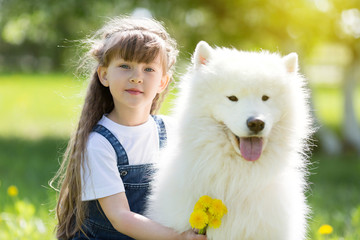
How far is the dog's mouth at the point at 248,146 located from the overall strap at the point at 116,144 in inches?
32.6

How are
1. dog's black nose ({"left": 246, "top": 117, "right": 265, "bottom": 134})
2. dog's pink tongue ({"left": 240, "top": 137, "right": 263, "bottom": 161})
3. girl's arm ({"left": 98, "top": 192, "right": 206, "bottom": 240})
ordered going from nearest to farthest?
dog's black nose ({"left": 246, "top": 117, "right": 265, "bottom": 134}), dog's pink tongue ({"left": 240, "top": 137, "right": 263, "bottom": 161}), girl's arm ({"left": 98, "top": 192, "right": 206, "bottom": 240})

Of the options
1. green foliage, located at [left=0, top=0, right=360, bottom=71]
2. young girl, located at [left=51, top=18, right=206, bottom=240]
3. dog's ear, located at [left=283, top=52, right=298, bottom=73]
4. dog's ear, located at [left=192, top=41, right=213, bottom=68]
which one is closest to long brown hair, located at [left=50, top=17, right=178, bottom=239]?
young girl, located at [left=51, top=18, right=206, bottom=240]

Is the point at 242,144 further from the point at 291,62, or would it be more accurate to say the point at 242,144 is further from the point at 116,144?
the point at 116,144

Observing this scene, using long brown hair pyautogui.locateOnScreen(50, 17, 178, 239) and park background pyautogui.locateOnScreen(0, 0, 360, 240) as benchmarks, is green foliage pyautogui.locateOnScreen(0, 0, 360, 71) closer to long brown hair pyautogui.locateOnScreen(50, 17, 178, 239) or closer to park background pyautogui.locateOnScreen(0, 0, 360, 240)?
park background pyautogui.locateOnScreen(0, 0, 360, 240)

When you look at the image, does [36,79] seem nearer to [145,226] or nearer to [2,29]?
[2,29]

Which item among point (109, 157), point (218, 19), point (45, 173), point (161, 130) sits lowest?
point (45, 173)

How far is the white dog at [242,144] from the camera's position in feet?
7.31

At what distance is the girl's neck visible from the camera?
2.93m

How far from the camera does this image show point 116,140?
2.79m

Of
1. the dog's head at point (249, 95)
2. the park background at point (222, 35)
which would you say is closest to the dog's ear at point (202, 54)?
the dog's head at point (249, 95)

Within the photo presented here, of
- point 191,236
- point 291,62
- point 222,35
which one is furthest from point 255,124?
point 222,35

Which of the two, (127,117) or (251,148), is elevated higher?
(127,117)

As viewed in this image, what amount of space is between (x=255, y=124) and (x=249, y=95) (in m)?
0.18

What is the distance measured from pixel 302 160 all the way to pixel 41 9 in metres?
6.83
